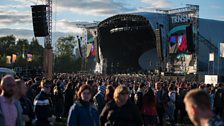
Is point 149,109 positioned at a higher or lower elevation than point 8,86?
lower

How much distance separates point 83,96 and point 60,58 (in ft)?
311

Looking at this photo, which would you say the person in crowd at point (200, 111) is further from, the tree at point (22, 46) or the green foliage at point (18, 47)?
the tree at point (22, 46)

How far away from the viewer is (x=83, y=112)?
21.7 ft

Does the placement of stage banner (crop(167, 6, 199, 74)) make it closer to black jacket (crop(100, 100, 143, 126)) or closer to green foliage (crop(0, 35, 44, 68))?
black jacket (crop(100, 100, 143, 126))

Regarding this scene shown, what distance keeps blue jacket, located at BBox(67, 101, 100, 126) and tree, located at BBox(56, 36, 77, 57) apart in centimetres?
10428

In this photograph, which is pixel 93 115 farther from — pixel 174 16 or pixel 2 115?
pixel 174 16

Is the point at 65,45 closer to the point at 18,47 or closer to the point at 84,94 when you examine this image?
the point at 18,47

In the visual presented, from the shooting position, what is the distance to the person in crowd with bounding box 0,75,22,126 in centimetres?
579

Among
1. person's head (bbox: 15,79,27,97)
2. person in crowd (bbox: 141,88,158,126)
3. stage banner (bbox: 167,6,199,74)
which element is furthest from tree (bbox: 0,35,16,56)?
person's head (bbox: 15,79,27,97)

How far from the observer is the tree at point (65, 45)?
11225cm

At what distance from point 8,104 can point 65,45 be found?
108244mm

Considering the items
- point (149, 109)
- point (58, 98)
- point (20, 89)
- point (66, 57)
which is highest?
point (66, 57)

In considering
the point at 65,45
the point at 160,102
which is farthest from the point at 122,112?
the point at 65,45

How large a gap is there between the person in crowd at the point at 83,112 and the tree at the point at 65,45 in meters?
104
